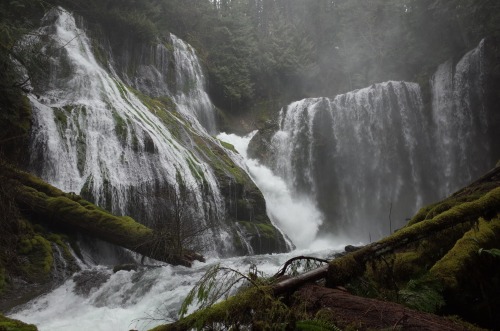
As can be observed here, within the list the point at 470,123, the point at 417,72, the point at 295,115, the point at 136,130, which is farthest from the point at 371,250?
the point at 417,72

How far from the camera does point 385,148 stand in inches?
962

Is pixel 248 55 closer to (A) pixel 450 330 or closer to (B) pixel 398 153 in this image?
(B) pixel 398 153

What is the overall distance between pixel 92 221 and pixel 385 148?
1892cm

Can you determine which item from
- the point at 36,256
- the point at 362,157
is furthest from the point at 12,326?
the point at 362,157

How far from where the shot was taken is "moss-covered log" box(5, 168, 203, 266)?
1025cm

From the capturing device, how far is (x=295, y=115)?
26.7 metres

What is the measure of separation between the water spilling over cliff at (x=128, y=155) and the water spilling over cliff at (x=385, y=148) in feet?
23.0

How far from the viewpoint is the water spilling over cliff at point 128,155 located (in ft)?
43.2

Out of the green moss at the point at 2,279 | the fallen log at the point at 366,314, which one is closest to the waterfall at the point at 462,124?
the green moss at the point at 2,279

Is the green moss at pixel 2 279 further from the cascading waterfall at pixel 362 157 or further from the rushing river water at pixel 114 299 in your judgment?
the cascading waterfall at pixel 362 157

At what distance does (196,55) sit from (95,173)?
17.6 m

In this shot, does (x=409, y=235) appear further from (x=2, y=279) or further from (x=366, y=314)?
(x=2, y=279)

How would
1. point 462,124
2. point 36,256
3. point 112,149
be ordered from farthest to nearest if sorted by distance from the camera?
point 462,124 → point 112,149 → point 36,256

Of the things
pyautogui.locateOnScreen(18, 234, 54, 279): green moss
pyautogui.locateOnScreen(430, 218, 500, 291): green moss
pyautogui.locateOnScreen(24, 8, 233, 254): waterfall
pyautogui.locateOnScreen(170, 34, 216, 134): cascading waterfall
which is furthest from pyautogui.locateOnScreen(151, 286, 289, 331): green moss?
pyautogui.locateOnScreen(170, 34, 216, 134): cascading waterfall
